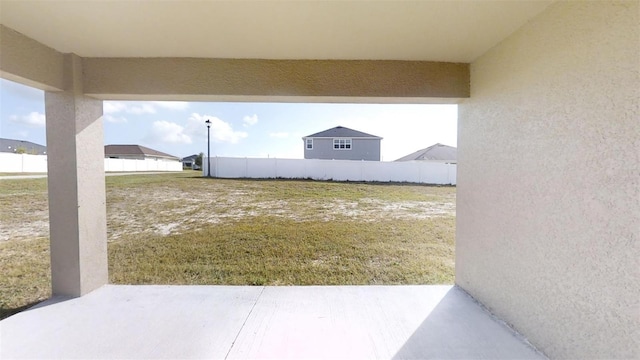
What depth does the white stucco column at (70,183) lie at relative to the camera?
3170mm

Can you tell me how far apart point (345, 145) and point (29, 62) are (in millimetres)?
23134

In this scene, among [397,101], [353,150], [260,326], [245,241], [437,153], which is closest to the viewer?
[260,326]

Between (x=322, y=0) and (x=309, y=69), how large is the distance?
121cm

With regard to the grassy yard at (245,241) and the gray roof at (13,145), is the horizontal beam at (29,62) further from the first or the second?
the gray roof at (13,145)

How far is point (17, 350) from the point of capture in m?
2.34

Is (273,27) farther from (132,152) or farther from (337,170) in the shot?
(132,152)

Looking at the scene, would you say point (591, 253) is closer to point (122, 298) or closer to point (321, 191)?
point (122, 298)

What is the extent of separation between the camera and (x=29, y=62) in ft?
9.06

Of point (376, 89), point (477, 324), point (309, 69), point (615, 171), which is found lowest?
point (477, 324)

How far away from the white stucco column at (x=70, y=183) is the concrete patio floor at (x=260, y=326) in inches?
13.6

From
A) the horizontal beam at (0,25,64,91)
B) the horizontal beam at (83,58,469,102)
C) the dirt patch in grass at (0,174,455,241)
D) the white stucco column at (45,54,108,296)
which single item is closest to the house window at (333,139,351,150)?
the dirt patch in grass at (0,174,455,241)

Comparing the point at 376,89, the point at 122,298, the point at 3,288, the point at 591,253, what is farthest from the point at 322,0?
the point at 3,288

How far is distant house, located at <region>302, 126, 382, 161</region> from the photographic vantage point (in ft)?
82.1

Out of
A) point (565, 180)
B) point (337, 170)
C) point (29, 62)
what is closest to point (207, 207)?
point (29, 62)
